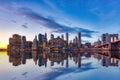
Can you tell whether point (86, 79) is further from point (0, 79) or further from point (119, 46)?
point (119, 46)

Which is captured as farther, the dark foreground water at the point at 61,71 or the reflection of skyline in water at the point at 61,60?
the reflection of skyline in water at the point at 61,60

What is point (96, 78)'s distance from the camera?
20.3 meters

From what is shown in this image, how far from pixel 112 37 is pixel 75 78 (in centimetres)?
16755

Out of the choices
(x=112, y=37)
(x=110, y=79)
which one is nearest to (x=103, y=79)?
(x=110, y=79)

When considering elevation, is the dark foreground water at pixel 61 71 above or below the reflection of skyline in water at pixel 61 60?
below

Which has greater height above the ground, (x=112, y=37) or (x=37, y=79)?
(x=112, y=37)

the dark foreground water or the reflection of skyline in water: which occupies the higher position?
the reflection of skyline in water

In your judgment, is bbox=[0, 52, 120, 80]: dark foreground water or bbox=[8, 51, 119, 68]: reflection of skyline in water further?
bbox=[8, 51, 119, 68]: reflection of skyline in water

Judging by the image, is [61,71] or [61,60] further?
[61,60]

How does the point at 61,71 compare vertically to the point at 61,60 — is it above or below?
below

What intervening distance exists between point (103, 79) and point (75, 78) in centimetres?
232

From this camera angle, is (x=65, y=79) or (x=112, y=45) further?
(x=112, y=45)

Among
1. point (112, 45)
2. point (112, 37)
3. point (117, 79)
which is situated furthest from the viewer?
point (112, 37)

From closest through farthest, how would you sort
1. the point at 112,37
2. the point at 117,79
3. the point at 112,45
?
the point at 117,79, the point at 112,45, the point at 112,37
